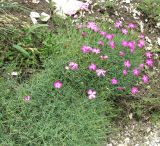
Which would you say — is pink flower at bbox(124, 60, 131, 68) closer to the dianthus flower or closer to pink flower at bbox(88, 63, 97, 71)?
pink flower at bbox(88, 63, 97, 71)

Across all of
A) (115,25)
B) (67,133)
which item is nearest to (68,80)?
(67,133)

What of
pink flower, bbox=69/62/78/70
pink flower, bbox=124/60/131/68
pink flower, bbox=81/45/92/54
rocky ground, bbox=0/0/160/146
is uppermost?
pink flower, bbox=81/45/92/54

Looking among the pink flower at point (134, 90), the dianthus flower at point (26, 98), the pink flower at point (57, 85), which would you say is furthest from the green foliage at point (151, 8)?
the dianthus flower at point (26, 98)

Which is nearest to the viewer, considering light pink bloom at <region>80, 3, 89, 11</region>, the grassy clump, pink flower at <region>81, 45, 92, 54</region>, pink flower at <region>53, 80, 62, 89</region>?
the grassy clump

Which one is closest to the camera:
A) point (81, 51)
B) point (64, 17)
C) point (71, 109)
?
point (71, 109)

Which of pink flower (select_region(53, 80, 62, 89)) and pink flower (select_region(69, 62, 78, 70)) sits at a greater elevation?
pink flower (select_region(69, 62, 78, 70))

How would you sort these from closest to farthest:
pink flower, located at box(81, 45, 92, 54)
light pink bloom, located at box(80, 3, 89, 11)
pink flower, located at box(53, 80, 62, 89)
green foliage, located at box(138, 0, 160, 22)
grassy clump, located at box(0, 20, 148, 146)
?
grassy clump, located at box(0, 20, 148, 146)
pink flower, located at box(53, 80, 62, 89)
pink flower, located at box(81, 45, 92, 54)
light pink bloom, located at box(80, 3, 89, 11)
green foliage, located at box(138, 0, 160, 22)

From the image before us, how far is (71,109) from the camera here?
3.29 m

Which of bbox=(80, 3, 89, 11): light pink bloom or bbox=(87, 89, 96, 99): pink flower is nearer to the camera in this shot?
bbox=(87, 89, 96, 99): pink flower

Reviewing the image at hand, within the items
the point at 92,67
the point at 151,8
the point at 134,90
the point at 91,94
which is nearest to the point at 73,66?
the point at 92,67

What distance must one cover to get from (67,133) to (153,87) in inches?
46.6

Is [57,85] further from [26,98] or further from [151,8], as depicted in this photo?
[151,8]

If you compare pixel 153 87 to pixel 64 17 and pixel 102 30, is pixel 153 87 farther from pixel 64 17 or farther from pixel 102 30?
pixel 64 17

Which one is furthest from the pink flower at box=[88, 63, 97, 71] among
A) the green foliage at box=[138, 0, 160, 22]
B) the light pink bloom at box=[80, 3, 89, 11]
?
the green foliage at box=[138, 0, 160, 22]
